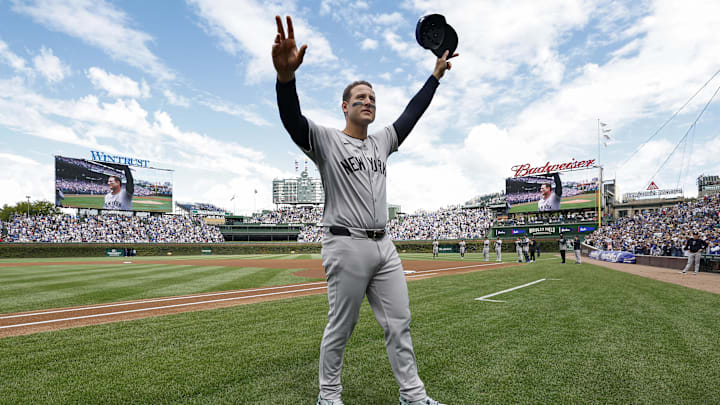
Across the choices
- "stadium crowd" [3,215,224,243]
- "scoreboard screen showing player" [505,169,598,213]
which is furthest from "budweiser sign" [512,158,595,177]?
"stadium crowd" [3,215,224,243]

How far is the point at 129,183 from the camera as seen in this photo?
51875 millimetres

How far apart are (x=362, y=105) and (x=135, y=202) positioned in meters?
59.4

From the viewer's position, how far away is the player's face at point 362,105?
238cm

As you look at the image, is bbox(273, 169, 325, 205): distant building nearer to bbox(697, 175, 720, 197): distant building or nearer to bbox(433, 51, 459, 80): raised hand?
bbox(697, 175, 720, 197): distant building

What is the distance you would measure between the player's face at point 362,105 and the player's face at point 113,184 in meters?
59.4

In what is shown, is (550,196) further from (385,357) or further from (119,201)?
(119,201)

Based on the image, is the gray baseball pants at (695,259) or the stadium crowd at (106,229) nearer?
the gray baseball pants at (695,259)

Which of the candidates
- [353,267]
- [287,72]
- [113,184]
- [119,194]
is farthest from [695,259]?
[113,184]

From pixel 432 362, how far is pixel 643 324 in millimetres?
3385

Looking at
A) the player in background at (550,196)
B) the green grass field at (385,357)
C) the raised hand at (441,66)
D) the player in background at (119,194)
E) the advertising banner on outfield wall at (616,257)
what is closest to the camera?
the green grass field at (385,357)

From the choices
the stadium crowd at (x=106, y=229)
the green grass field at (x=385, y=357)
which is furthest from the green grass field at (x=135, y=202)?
the green grass field at (x=385, y=357)

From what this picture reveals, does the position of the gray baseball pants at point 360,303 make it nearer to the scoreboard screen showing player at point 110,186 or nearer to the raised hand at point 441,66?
the raised hand at point 441,66

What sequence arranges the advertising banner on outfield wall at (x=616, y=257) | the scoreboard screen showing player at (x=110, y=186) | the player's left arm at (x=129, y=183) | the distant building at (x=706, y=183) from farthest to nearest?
the player's left arm at (x=129, y=183)
the scoreboard screen showing player at (x=110, y=186)
the distant building at (x=706, y=183)
the advertising banner on outfield wall at (x=616, y=257)

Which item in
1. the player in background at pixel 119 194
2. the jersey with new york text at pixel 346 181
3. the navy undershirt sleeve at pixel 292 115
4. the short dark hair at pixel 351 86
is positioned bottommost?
the jersey with new york text at pixel 346 181
